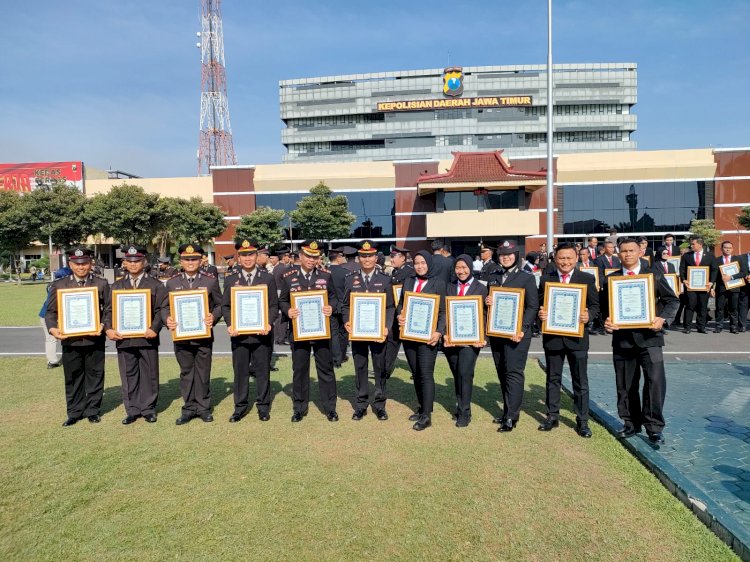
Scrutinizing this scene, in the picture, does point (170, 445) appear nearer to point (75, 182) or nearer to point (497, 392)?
point (497, 392)

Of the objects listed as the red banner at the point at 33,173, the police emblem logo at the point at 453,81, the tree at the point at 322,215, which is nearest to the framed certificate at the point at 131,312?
the tree at the point at 322,215

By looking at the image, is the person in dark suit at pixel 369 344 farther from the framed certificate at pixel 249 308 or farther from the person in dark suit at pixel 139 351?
the person in dark suit at pixel 139 351

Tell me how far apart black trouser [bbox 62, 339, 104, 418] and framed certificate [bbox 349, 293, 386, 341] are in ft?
10.2

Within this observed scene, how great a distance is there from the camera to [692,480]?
12.8 ft

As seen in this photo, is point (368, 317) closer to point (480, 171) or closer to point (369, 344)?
point (369, 344)

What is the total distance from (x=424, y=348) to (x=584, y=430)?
1.86 metres

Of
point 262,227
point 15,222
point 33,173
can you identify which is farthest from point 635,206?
point 33,173

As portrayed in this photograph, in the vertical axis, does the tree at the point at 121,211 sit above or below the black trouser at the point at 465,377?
above

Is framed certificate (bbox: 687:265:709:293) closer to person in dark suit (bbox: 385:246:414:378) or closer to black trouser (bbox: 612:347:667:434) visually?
person in dark suit (bbox: 385:246:414:378)

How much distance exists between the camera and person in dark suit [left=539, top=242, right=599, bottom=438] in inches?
198

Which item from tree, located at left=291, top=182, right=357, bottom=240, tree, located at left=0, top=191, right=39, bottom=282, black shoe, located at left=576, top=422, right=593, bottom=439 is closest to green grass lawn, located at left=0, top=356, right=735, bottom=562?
black shoe, located at left=576, top=422, right=593, bottom=439

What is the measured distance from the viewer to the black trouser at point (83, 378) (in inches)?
223

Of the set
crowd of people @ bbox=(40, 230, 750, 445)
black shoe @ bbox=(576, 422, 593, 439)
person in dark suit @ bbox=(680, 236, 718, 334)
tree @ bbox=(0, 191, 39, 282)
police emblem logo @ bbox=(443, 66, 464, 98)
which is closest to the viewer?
black shoe @ bbox=(576, 422, 593, 439)

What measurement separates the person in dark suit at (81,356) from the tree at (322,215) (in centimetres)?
2946
